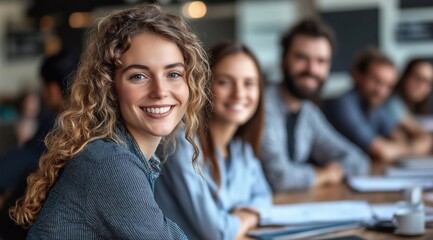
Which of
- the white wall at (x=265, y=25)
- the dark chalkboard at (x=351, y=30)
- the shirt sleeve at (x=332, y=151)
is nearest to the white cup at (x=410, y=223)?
the shirt sleeve at (x=332, y=151)

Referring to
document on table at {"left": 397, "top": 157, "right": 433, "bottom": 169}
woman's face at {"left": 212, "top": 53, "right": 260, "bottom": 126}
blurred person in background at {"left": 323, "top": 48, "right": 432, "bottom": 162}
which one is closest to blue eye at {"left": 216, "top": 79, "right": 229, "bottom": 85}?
woman's face at {"left": 212, "top": 53, "right": 260, "bottom": 126}

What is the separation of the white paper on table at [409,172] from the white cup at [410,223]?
126 cm

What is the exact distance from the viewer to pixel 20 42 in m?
9.61

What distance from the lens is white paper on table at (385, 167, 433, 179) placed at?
340cm

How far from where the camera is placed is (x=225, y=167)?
2.66m

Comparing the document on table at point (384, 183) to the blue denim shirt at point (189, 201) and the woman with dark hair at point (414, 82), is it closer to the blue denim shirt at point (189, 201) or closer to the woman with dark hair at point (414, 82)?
the blue denim shirt at point (189, 201)

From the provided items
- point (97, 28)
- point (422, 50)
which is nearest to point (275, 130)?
point (97, 28)

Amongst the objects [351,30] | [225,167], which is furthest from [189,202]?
[351,30]

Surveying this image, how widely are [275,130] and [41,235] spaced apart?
1895mm

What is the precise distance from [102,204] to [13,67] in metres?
8.57

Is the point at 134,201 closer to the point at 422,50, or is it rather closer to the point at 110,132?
the point at 110,132

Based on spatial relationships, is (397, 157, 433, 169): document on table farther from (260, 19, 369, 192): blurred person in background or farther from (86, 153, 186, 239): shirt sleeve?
(86, 153, 186, 239): shirt sleeve

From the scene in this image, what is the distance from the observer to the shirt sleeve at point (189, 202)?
2227mm

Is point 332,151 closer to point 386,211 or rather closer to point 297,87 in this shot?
point 297,87
